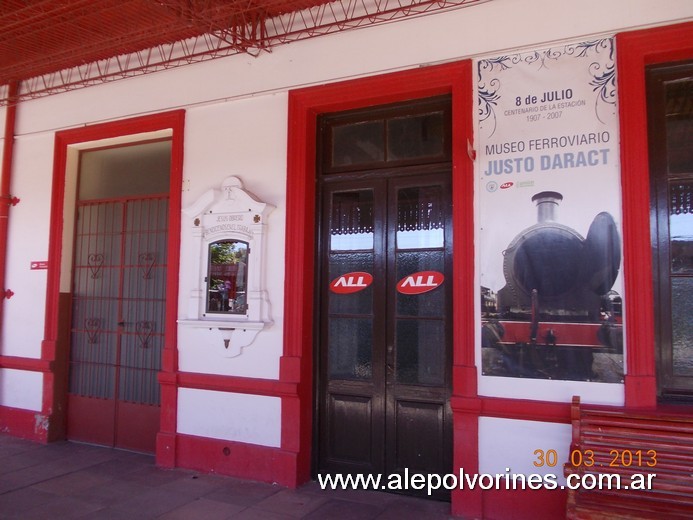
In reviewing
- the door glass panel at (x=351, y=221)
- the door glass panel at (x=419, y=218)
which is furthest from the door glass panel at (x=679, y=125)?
the door glass panel at (x=351, y=221)

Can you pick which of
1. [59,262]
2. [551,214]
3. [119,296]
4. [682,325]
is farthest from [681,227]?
[59,262]

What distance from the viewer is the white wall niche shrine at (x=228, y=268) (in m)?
5.17

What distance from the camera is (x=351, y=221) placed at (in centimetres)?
518

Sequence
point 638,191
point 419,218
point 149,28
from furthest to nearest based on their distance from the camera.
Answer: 1. point 149,28
2. point 419,218
3. point 638,191

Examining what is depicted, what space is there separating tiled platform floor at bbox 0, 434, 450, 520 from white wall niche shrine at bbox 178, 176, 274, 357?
125cm

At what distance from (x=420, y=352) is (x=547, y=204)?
1632mm

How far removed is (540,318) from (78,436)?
548 cm

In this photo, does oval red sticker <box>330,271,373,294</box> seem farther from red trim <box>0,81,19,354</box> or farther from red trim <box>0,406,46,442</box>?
red trim <box>0,81,19,354</box>

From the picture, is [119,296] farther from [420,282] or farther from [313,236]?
[420,282]

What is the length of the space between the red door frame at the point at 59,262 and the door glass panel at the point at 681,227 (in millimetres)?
4470

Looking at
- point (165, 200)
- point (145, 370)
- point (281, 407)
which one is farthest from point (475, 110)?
point (145, 370)

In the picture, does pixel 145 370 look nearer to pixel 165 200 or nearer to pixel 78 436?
pixel 78 436

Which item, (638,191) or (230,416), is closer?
(638,191)

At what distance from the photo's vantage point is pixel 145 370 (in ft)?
19.9
